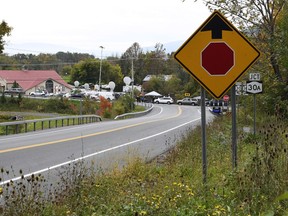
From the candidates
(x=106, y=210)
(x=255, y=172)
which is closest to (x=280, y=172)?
(x=255, y=172)

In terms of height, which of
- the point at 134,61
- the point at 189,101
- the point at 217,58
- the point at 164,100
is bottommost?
the point at 189,101

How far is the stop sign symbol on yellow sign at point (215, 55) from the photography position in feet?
22.0

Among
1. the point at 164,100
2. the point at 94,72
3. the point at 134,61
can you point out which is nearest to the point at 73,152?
the point at 164,100

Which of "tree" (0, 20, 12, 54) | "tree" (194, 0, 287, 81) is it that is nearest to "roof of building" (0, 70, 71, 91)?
"tree" (0, 20, 12, 54)

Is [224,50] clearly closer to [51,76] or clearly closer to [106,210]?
[106,210]

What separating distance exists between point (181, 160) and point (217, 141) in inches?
134

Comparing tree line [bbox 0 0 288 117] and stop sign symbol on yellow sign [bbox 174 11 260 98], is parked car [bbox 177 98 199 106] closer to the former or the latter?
tree line [bbox 0 0 288 117]

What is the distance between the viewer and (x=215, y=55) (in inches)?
265

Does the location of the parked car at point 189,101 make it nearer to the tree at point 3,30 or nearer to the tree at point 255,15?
the tree at point 3,30

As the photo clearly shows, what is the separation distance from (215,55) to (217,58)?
0.06m

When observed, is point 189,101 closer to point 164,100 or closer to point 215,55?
point 164,100

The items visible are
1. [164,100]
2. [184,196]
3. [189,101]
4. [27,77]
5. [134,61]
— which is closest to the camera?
[184,196]

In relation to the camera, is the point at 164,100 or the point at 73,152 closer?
the point at 73,152

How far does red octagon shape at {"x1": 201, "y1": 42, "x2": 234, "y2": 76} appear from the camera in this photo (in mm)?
6695
